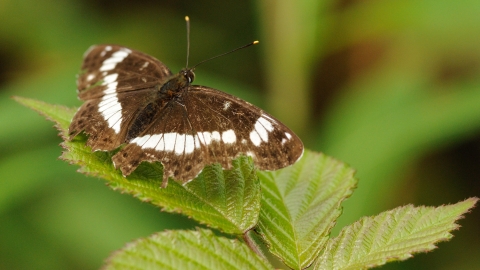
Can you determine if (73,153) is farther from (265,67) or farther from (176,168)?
(265,67)

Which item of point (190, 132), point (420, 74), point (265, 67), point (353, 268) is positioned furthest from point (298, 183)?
point (420, 74)

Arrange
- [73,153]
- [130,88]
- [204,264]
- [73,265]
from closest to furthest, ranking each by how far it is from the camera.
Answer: [204,264] < [73,153] < [130,88] < [73,265]

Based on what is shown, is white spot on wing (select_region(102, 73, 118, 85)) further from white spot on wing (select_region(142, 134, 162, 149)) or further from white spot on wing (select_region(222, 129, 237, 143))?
white spot on wing (select_region(222, 129, 237, 143))

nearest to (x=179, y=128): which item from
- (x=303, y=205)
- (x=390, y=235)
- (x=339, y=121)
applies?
(x=303, y=205)

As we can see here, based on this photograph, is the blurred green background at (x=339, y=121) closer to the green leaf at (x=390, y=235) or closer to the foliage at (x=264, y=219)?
the foliage at (x=264, y=219)

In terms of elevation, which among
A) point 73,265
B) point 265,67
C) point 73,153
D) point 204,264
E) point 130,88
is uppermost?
point 265,67

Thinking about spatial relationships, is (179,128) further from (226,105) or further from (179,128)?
(226,105)
